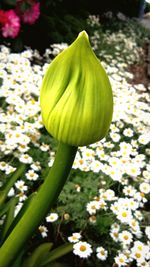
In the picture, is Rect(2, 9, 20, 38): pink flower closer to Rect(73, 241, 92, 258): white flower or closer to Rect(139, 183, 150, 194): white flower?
Rect(139, 183, 150, 194): white flower

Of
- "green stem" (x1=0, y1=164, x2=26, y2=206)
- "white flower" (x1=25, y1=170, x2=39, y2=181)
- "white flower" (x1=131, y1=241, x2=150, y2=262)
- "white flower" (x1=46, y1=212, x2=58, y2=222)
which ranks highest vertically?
"green stem" (x1=0, y1=164, x2=26, y2=206)

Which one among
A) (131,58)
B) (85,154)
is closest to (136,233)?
(85,154)

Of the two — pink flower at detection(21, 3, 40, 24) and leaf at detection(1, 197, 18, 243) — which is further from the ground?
pink flower at detection(21, 3, 40, 24)

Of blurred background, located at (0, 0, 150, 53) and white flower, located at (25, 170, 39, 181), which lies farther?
blurred background, located at (0, 0, 150, 53)

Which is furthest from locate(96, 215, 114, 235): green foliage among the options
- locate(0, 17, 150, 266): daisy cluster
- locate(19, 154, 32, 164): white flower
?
Answer: locate(19, 154, 32, 164): white flower

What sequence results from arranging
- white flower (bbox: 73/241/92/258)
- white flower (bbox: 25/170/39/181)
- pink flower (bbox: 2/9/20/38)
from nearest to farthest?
white flower (bbox: 73/241/92/258), white flower (bbox: 25/170/39/181), pink flower (bbox: 2/9/20/38)

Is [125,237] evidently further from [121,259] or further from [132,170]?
[132,170]
